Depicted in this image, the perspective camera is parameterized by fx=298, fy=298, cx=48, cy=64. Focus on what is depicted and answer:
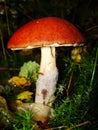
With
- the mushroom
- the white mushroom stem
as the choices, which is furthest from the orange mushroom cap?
the white mushroom stem

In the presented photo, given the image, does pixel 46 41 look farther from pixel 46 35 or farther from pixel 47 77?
pixel 47 77

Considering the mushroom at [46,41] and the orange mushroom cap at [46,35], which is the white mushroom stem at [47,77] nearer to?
the mushroom at [46,41]

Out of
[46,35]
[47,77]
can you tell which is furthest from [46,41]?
[47,77]

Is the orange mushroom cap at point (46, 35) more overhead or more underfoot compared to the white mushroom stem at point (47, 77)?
more overhead

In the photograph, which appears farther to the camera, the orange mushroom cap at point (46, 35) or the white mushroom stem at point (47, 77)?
the white mushroom stem at point (47, 77)

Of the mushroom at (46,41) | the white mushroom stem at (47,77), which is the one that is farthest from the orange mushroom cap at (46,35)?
the white mushroom stem at (47,77)

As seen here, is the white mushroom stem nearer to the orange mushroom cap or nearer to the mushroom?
the mushroom

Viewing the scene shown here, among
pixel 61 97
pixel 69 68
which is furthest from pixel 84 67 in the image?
pixel 61 97
